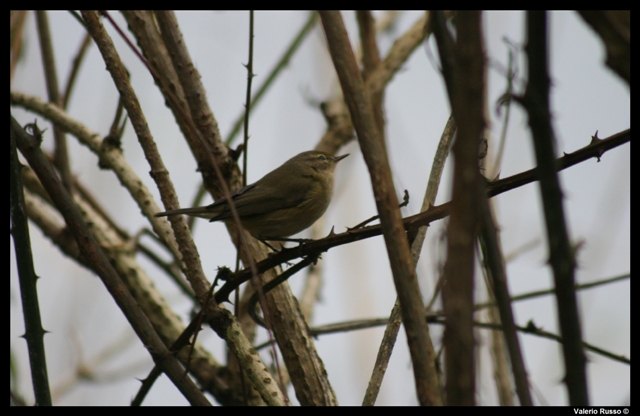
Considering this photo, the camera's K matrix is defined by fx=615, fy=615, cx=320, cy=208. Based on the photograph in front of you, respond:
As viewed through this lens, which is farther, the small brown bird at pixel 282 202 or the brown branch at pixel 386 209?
the small brown bird at pixel 282 202

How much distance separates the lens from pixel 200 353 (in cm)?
461

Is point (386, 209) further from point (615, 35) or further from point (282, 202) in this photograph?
point (282, 202)

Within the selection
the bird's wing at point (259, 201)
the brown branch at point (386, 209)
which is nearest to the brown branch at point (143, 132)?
the bird's wing at point (259, 201)

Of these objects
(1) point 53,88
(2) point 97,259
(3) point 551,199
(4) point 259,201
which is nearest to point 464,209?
(3) point 551,199

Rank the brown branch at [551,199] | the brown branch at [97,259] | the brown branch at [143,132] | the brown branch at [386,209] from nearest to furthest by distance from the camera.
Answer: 1. the brown branch at [551,199]
2. the brown branch at [386,209]
3. the brown branch at [97,259]
4. the brown branch at [143,132]

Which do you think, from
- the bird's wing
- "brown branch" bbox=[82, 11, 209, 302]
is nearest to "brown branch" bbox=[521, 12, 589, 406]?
"brown branch" bbox=[82, 11, 209, 302]

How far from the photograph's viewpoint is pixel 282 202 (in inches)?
188

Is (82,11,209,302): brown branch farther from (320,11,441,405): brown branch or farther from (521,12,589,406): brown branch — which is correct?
(521,12,589,406): brown branch

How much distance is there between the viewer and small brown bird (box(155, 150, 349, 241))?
457 centimetres

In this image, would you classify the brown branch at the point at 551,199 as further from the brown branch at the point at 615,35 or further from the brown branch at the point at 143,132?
the brown branch at the point at 143,132

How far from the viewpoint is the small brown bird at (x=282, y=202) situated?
457 centimetres
